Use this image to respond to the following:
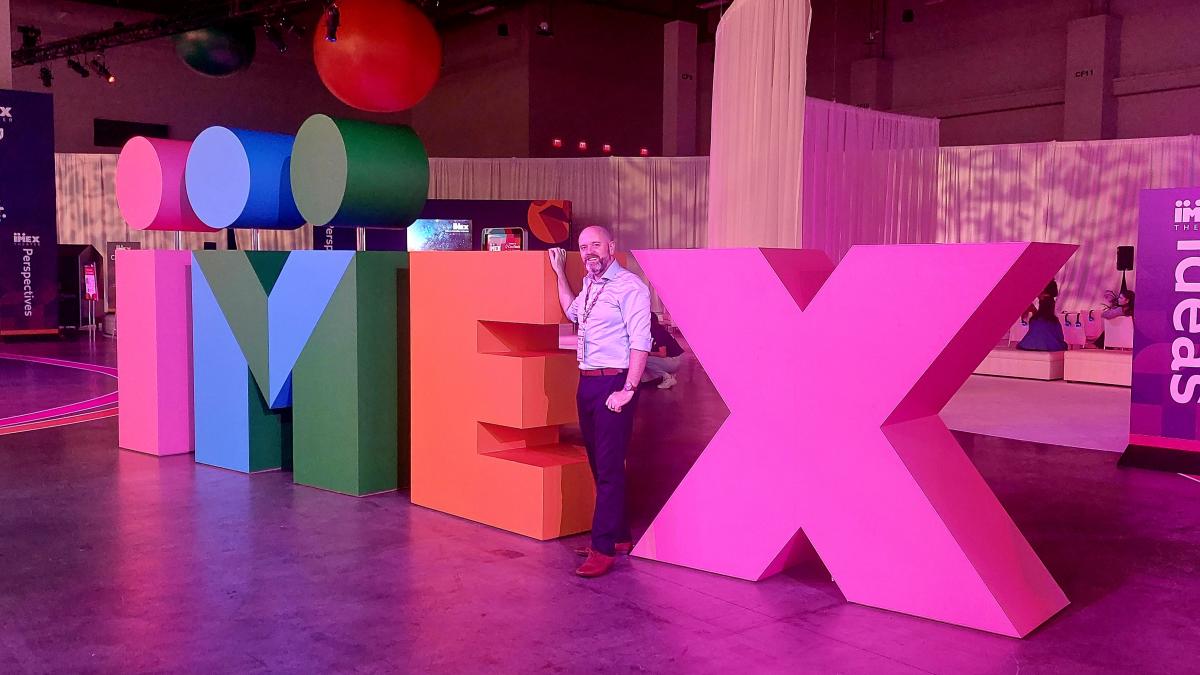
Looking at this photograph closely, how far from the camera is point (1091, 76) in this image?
50.3ft

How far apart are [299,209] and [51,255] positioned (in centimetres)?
996

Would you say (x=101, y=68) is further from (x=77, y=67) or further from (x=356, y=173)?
(x=356, y=173)

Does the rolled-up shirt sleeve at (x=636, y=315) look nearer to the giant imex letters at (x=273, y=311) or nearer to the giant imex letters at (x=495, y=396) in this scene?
the giant imex letters at (x=495, y=396)

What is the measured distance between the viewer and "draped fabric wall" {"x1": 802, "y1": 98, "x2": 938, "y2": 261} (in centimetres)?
1197

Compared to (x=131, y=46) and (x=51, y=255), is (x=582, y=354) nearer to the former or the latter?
(x=51, y=255)

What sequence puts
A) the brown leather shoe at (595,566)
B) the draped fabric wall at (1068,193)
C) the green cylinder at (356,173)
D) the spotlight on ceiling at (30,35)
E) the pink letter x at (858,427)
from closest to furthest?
1. the pink letter x at (858,427)
2. the brown leather shoe at (595,566)
3. the green cylinder at (356,173)
4. the draped fabric wall at (1068,193)
5. the spotlight on ceiling at (30,35)

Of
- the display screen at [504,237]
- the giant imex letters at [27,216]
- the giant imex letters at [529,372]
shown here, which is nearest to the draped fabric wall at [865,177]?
the display screen at [504,237]

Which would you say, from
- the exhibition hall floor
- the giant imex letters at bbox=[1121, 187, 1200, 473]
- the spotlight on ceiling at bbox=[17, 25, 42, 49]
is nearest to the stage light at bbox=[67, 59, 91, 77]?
the spotlight on ceiling at bbox=[17, 25, 42, 49]

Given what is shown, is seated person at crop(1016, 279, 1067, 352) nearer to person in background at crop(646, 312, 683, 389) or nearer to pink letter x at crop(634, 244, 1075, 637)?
person in background at crop(646, 312, 683, 389)

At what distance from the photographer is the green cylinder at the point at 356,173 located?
5.34 metres

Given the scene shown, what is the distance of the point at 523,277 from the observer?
4625 mm

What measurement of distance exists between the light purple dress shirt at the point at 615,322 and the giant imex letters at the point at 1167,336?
3879 mm

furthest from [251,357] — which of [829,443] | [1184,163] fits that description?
[1184,163]

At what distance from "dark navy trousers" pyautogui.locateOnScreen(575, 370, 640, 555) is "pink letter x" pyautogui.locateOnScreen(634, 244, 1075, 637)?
0.26 meters
